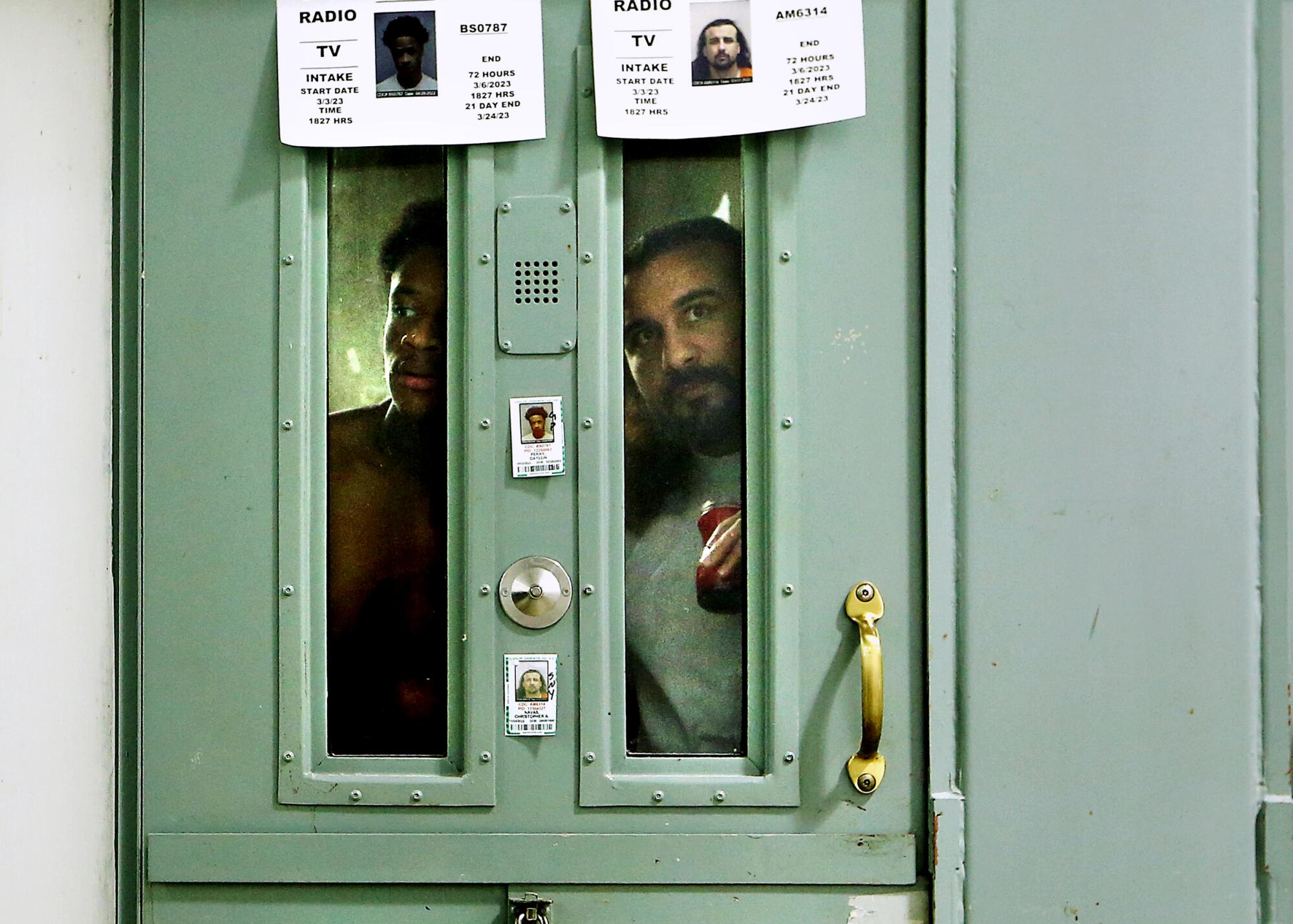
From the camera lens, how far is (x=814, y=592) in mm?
1465

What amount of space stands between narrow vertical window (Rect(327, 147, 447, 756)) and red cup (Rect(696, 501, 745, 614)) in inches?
17.0

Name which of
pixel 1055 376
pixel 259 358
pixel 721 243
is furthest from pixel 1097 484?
pixel 259 358

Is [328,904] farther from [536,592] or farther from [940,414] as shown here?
[940,414]

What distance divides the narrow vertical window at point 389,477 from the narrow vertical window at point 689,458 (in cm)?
33

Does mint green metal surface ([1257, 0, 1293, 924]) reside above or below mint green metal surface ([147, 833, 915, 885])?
above

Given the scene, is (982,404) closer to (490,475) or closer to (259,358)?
(490,475)

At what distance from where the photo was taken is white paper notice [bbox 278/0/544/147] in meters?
A: 1.47

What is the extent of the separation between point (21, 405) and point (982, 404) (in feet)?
5.08

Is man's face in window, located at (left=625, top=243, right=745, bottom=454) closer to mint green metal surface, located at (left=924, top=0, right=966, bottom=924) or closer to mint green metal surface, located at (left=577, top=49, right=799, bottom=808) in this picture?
mint green metal surface, located at (left=577, top=49, right=799, bottom=808)

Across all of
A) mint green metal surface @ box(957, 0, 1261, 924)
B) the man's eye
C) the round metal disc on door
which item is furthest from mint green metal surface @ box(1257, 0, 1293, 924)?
the round metal disc on door

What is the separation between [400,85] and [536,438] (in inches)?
24.6

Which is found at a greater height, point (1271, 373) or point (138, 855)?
point (1271, 373)

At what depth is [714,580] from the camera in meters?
1.49

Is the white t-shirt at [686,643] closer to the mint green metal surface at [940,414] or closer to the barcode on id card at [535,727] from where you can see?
the barcode on id card at [535,727]
